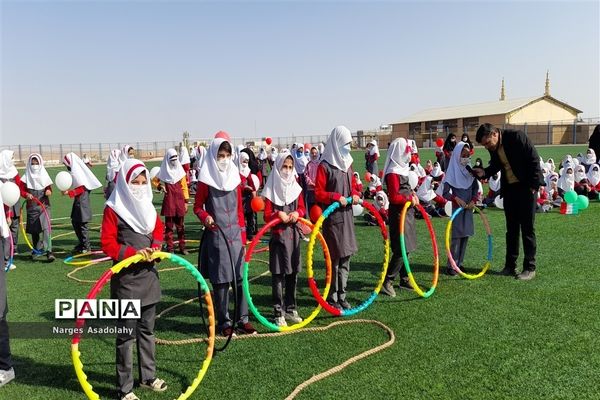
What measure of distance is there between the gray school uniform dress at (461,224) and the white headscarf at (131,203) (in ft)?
17.6

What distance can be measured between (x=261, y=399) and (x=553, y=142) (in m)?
58.1

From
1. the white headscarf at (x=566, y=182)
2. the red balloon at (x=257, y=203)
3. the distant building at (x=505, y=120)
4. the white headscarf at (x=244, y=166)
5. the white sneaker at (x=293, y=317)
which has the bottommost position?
the white sneaker at (x=293, y=317)

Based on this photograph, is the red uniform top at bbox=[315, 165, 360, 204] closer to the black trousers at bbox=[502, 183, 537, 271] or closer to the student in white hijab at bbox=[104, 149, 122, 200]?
the black trousers at bbox=[502, 183, 537, 271]

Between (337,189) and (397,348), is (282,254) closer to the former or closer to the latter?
(337,189)

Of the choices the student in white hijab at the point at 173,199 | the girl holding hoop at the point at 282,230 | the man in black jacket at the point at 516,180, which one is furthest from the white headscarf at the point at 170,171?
the man in black jacket at the point at 516,180

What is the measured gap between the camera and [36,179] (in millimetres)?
10102

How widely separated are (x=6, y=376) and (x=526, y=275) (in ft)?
23.9

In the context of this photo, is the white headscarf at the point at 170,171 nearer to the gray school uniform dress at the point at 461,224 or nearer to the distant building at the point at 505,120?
the gray school uniform dress at the point at 461,224

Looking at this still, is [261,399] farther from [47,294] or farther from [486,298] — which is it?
[47,294]

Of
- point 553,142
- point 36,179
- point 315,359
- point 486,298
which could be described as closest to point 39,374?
point 315,359

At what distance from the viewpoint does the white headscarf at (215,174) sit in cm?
546

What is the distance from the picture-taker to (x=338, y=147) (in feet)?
20.0

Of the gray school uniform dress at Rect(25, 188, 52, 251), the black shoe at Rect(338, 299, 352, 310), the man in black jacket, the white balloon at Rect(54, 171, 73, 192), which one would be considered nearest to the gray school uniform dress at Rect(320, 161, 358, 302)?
the black shoe at Rect(338, 299, 352, 310)

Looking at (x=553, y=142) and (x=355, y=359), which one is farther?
(x=553, y=142)
